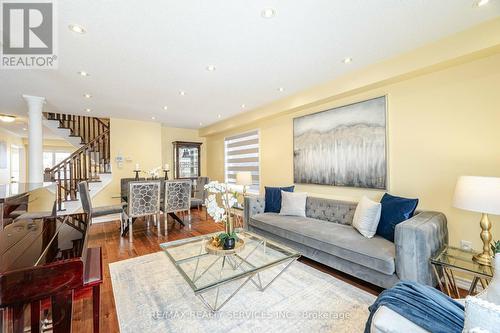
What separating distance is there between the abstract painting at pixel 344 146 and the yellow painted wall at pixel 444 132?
0.13m

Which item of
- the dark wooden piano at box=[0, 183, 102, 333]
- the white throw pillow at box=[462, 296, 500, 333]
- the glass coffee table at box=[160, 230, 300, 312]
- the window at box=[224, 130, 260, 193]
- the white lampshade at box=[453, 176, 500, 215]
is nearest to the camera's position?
the white throw pillow at box=[462, 296, 500, 333]

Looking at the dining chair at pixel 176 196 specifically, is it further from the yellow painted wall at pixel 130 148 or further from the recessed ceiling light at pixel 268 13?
the recessed ceiling light at pixel 268 13

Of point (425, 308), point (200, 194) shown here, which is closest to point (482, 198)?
point (425, 308)

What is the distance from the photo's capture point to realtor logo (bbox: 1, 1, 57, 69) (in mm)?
1672

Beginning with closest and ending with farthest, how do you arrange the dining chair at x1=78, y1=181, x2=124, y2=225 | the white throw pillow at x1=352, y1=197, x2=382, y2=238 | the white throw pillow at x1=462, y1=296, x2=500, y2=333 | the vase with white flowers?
1. the white throw pillow at x1=462, y1=296, x2=500, y2=333
2. the vase with white flowers
3. the white throw pillow at x1=352, y1=197, x2=382, y2=238
4. the dining chair at x1=78, y1=181, x2=124, y2=225

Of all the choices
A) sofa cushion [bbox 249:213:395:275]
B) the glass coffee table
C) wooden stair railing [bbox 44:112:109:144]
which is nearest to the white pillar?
wooden stair railing [bbox 44:112:109:144]

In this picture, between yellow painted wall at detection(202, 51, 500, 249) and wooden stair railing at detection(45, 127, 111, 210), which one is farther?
wooden stair railing at detection(45, 127, 111, 210)

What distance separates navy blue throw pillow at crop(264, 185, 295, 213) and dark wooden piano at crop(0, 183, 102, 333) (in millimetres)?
2603

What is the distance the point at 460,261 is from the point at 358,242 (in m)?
0.84

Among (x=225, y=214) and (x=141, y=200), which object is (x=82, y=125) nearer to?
(x=141, y=200)

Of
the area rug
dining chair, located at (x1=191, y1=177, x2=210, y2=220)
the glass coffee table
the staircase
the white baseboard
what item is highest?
the staircase

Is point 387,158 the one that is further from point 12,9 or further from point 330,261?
point 12,9

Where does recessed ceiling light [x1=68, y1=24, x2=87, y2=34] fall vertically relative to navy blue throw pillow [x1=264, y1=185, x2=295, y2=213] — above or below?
above

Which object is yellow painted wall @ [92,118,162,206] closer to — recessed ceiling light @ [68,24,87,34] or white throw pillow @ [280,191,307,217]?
recessed ceiling light @ [68,24,87,34]
